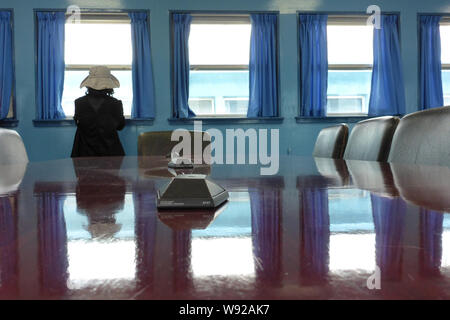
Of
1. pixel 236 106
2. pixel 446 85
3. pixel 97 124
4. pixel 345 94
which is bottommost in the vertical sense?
pixel 97 124

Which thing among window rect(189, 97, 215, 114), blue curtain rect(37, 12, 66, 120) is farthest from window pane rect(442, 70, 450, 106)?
blue curtain rect(37, 12, 66, 120)

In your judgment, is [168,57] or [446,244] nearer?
[446,244]

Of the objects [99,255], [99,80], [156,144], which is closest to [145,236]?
[99,255]

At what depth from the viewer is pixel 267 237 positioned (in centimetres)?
28

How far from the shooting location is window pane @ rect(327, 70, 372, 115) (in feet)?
14.6

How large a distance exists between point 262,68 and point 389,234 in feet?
13.4

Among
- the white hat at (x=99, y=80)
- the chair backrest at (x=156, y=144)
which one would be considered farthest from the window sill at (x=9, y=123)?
the chair backrest at (x=156, y=144)

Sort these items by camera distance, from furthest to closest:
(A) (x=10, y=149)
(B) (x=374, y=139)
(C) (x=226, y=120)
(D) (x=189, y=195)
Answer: (C) (x=226, y=120), (A) (x=10, y=149), (B) (x=374, y=139), (D) (x=189, y=195)

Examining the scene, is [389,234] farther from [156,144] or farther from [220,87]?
[220,87]

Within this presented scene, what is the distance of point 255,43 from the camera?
4.21 metres

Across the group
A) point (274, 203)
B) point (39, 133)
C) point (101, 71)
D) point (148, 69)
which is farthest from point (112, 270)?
point (39, 133)

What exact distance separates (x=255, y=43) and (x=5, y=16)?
2.74 meters

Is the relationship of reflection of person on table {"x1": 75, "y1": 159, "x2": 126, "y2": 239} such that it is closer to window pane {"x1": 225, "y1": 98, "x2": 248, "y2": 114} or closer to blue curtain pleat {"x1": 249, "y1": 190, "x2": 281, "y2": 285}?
blue curtain pleat {"x1": 249, "y1": 190, "x2": 281, "y2": 285}
